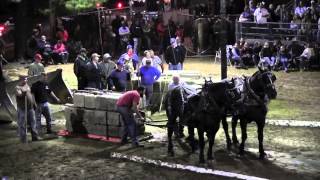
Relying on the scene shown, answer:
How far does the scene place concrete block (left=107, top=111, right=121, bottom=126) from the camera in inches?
634

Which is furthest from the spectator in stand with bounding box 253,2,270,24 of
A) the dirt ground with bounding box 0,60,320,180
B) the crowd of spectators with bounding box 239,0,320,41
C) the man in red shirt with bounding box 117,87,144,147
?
the man in red shirt with bounding box 117,87,144,147

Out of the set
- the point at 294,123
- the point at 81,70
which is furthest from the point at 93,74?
the point at 294,123

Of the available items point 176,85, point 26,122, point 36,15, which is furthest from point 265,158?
point 36,15

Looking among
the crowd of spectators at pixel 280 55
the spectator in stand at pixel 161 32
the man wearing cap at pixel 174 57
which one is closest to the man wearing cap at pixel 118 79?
the man wearing cap at pixel 174 57

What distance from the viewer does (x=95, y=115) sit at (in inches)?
652

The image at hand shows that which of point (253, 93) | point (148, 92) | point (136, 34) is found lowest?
point (148, 92)

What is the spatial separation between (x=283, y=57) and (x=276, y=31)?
2990 millimetres

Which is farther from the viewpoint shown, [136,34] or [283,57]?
[136,34]

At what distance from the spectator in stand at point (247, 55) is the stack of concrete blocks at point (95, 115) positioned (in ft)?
43.5

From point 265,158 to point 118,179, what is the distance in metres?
3.52

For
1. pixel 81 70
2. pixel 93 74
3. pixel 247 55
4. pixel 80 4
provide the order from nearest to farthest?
pixel 93 74, pixel 81 70, pixel 247 55, pixel 80 4

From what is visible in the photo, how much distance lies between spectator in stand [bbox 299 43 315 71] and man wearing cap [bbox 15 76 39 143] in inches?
576

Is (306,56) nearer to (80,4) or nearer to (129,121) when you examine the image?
(80,4)

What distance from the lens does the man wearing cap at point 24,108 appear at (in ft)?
53.0
